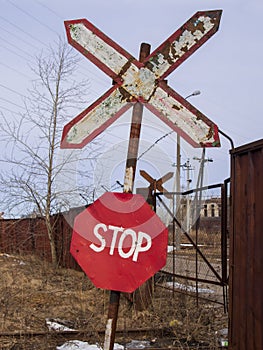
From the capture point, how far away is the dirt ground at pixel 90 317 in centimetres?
524

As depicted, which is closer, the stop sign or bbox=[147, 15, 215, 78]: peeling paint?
the stop sign

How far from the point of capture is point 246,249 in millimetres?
3500

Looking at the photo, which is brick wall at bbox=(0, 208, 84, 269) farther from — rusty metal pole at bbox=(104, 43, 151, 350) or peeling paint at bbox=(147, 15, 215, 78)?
peeling paint at bbox=(147, 15, 215, 78)

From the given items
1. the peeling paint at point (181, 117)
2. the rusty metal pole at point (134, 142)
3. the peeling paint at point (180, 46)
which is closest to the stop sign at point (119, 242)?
the rusty metal pole at point (134, 142)

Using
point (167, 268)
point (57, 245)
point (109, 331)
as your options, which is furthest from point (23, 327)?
point (57, 245)

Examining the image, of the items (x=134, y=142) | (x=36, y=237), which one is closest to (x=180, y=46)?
(x=134, y=142)

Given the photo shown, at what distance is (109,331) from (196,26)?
194cm

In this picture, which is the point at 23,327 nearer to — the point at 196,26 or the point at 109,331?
the point at 109,331

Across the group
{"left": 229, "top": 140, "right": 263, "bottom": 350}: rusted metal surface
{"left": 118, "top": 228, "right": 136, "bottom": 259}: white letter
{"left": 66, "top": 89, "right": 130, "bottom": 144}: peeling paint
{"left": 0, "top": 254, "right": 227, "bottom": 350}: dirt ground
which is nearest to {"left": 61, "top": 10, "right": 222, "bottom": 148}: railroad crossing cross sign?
{"left": 66, "top": 89, "right": 130, "bottom": 144}: peeling paint

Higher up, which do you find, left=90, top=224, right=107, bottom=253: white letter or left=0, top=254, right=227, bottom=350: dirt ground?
left=90, top=224, right=107, bottom=253: white letter

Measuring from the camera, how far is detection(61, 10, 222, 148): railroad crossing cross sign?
2.53 meters

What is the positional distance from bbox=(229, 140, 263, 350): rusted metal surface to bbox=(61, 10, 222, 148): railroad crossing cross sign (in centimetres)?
111

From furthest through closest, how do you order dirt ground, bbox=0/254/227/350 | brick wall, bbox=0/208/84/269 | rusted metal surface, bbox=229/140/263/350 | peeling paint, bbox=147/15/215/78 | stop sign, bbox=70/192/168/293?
brick wall, bbox=0/208/84/269 → dirt ground, bbox=0/254/227/350 → rusted metal surface, bbox=229/140/263/350 → peeling paint, bbox=147/15/215/78 → stop sign, bbox=70/192/168/293

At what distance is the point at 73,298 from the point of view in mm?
8000
